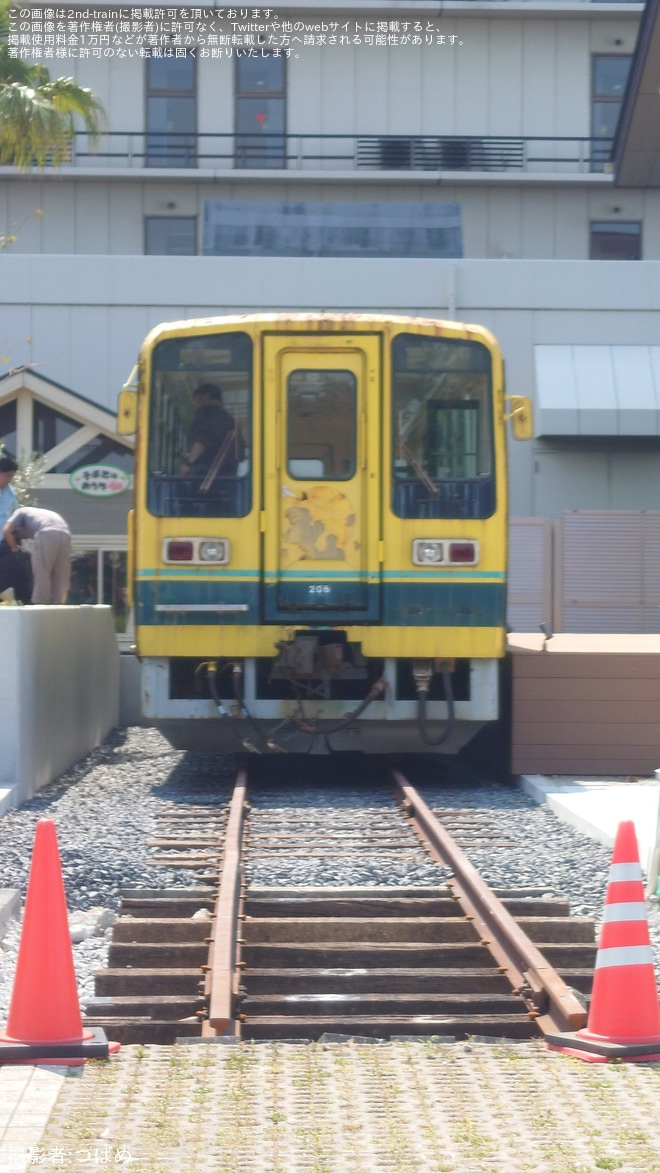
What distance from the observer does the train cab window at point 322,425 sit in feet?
32.4

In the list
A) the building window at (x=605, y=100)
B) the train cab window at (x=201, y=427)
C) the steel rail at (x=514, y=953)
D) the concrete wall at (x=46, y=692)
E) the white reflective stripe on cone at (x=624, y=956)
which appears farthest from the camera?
the building window at (x=605, y=100)

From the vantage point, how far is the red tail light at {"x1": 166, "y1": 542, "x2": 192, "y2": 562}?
32.2ft

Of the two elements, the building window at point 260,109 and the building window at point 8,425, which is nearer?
the building window at point 8,425

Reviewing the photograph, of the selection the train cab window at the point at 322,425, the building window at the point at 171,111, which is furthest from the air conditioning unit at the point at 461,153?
the train cab window at the point at 322,425

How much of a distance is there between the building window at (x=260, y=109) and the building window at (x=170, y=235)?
5.48ft

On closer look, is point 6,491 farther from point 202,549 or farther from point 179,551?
point 202,549

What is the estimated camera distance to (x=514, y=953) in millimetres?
4941

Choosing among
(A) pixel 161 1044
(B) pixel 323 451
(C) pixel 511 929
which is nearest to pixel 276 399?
(B) pixel 323 451

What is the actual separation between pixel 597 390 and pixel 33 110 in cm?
943

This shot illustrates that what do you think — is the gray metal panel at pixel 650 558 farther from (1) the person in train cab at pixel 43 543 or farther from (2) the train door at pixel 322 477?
(2) the train door at pixel 322 477

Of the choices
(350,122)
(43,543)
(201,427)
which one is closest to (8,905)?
(201,427)

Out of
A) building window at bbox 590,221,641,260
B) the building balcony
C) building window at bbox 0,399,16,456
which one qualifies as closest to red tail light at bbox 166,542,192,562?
building window at bbox 0,399,16,456

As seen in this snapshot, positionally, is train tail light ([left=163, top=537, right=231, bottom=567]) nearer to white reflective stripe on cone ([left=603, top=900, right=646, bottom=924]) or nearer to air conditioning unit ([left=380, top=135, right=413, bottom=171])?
white reflective stripe on cone ([left=603, top=900, right=646, bottom=924])

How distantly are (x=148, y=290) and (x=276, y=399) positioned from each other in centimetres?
1250
